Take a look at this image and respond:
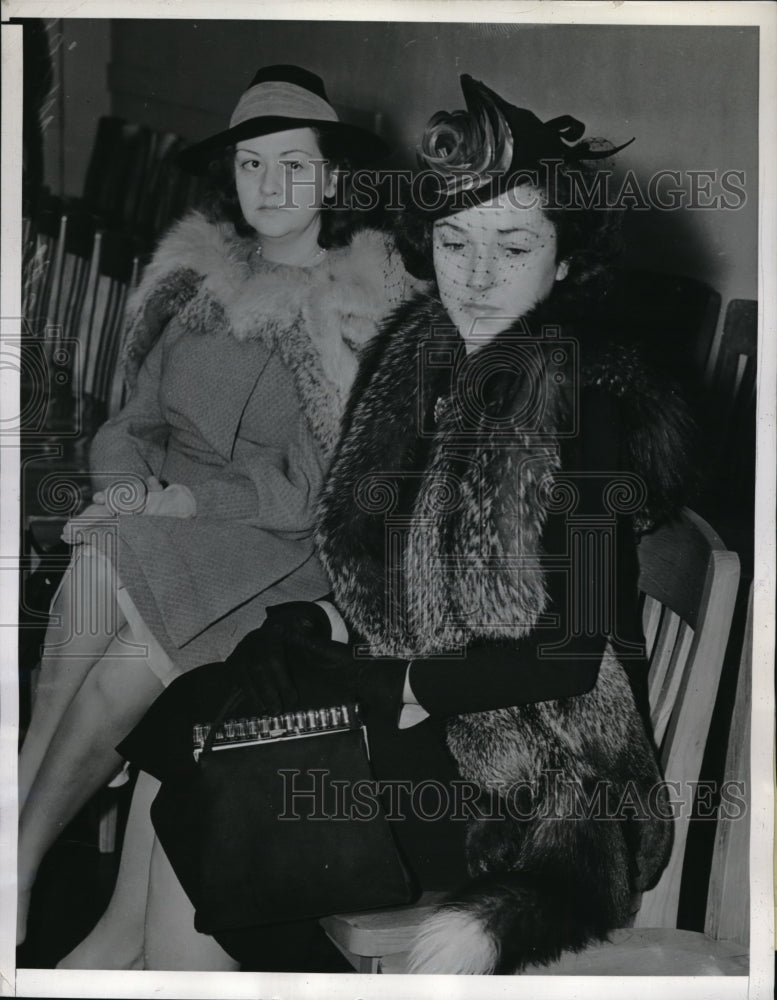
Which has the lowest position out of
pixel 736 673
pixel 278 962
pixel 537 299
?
pixel 278 962

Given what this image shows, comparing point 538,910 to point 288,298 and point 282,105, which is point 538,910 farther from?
point 282,105

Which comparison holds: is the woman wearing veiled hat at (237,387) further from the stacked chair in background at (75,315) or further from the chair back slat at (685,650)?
the chair back slat at (685,650)

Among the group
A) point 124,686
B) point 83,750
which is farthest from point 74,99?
point 83,750

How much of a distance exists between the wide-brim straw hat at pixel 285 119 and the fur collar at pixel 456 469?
0.29 metres

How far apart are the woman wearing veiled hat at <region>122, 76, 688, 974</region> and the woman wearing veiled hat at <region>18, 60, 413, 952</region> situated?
0.05 metres

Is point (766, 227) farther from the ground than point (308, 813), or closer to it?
farther from the ground

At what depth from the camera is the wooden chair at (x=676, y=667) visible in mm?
1681

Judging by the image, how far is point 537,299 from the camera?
173 centimetres

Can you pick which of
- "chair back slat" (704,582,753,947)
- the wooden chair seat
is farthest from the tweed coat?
"chair back slat" (704,582,753,947)

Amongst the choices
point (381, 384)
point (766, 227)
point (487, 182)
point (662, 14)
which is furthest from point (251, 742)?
point (662, 14)

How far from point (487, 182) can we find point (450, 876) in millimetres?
1144

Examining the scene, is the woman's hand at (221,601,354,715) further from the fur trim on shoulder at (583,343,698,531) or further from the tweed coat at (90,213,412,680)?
the fur trim on shoulder at (583,343,698,531)

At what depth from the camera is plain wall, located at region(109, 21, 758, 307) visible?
176 centimetres

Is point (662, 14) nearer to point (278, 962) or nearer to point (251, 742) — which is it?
point (251, 742)
